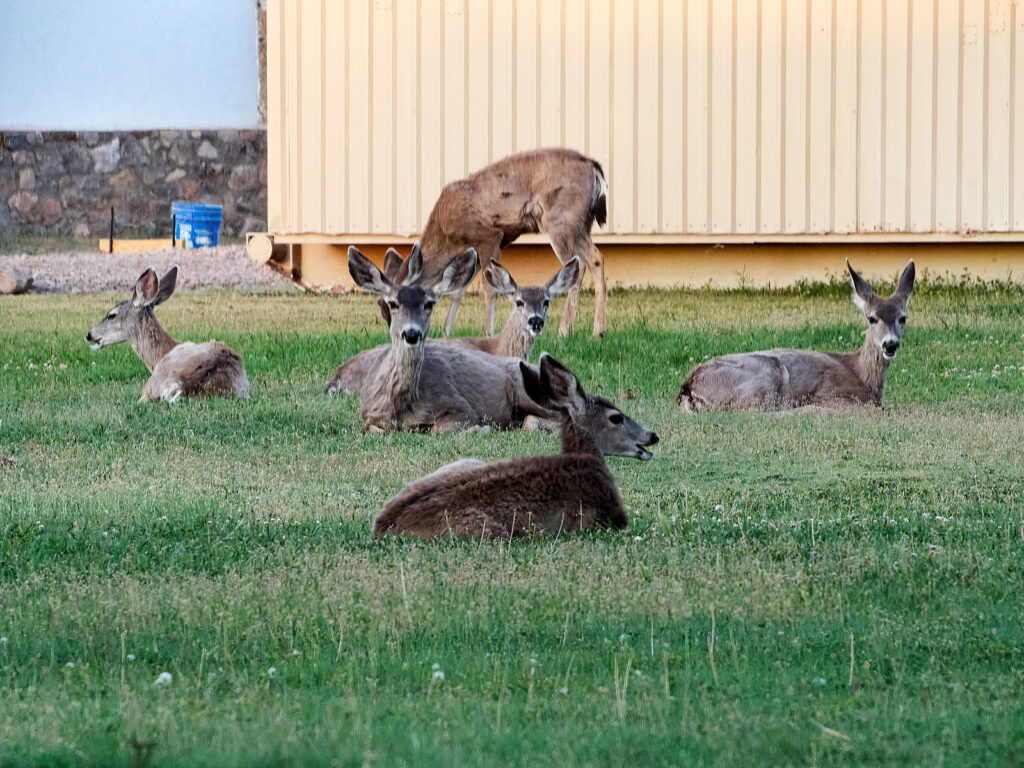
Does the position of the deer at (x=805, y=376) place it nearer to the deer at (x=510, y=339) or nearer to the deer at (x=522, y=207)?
the deer at (x=510, y=339)

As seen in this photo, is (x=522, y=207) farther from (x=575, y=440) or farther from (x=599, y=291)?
(x=575, y=440)

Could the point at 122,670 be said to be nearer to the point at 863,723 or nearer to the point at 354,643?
the point at 354,643

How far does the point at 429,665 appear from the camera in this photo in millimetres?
4891

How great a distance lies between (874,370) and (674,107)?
8809mm

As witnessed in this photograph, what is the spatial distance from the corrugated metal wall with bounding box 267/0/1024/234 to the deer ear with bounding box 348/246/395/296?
9195 millimetres

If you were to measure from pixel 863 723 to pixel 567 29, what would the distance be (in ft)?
53.8

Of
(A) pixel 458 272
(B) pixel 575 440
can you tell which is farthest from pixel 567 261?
(B) pixel 575 440

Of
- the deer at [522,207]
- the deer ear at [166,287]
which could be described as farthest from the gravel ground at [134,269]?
the deer ear at [166,287]

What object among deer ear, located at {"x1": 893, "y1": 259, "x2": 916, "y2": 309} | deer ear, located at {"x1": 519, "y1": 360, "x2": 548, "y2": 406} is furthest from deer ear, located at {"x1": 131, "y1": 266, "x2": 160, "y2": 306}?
deer ear, located at {"x1": 519, "y1": 360, "x2": 548, "y2": 406}

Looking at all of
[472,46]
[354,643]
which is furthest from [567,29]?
[354,643]

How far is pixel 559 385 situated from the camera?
7520 mm

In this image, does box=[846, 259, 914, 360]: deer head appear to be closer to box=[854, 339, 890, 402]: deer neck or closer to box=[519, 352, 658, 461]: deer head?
box=[854, 339, 890, 402]: deer neck

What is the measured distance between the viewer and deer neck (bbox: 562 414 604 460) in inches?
292

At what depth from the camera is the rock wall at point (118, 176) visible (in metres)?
28.7
